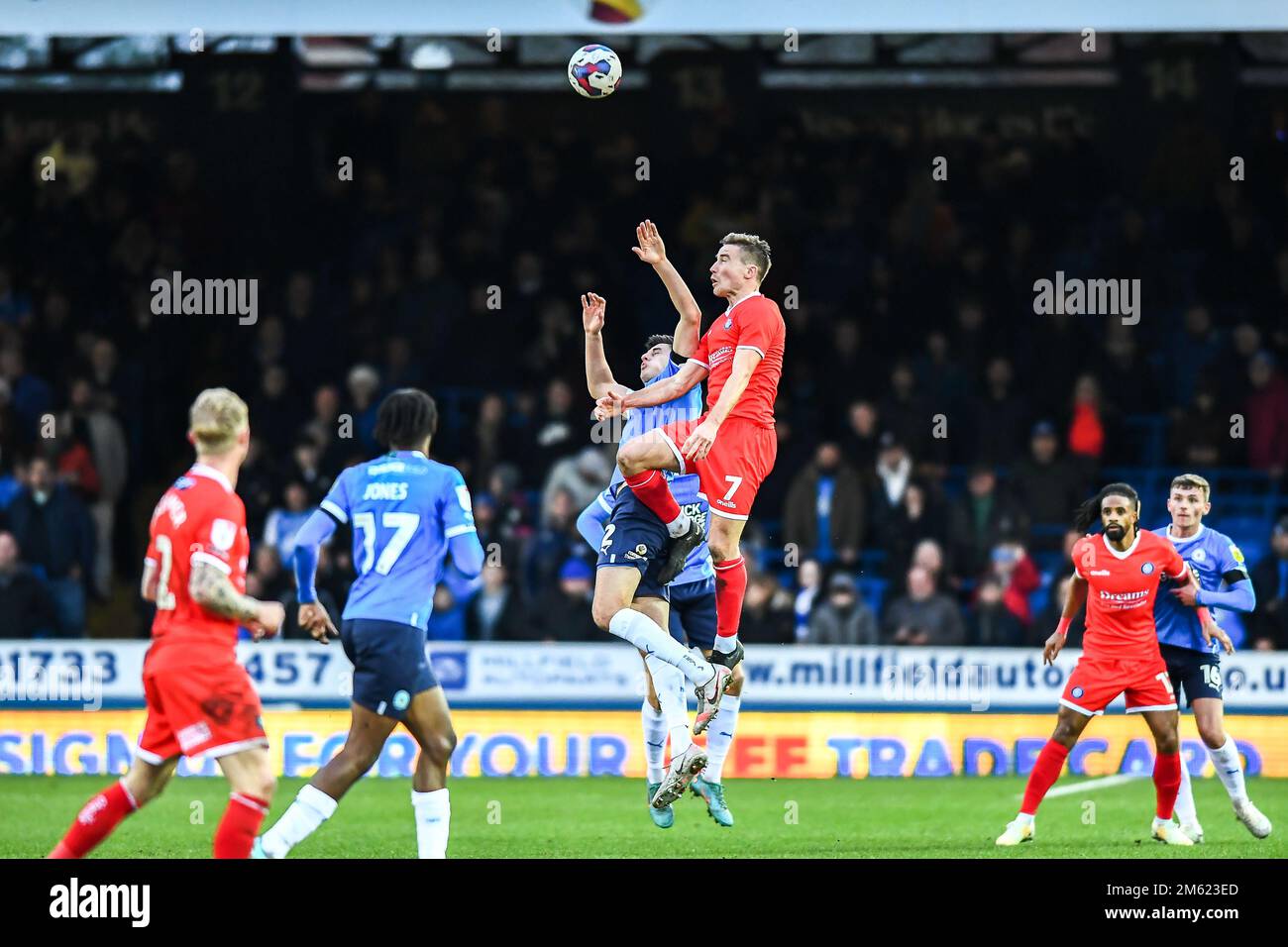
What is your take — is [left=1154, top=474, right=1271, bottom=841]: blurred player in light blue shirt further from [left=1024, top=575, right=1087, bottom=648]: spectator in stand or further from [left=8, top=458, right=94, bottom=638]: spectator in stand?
[left=8, top=458, right=94, bottom=638]: spectator in stand

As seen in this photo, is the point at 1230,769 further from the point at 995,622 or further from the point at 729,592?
the point at 995,622

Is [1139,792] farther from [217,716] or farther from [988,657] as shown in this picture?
[217,716]

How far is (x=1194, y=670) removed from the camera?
11.0 meters

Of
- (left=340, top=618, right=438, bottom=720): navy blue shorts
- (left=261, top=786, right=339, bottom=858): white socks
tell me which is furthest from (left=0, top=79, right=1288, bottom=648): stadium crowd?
(left=340, top=618, right=438, bottom=720): navy blue shorts

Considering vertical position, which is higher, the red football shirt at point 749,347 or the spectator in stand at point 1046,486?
the red football shirt at point 749,347

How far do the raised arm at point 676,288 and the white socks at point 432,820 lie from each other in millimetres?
2964

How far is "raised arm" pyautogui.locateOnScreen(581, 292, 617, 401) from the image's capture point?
10.0 metres

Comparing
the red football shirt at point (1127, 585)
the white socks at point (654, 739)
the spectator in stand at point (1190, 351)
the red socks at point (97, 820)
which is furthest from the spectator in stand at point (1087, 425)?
the red socks at point (97, 820)

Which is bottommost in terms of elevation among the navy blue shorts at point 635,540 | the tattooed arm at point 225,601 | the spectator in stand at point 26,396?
the tattooed arm at point 225,601

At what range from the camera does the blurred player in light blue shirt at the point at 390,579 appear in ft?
26.3

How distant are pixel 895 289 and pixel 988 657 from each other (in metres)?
5.20

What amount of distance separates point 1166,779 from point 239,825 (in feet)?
18.2

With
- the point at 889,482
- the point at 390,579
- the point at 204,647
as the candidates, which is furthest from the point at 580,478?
the point at 204,647

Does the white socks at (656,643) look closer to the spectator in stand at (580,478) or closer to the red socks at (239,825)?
the red socks at (239,825)
